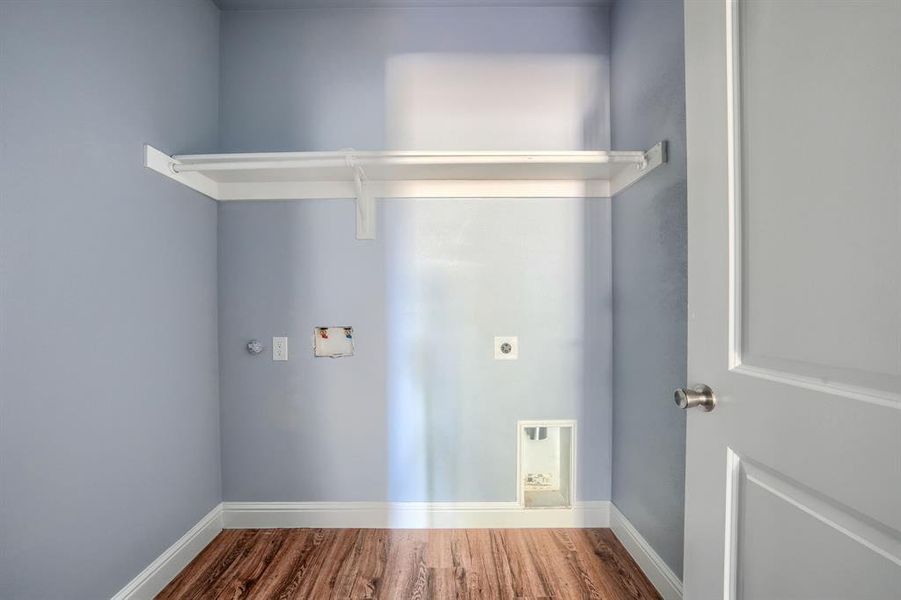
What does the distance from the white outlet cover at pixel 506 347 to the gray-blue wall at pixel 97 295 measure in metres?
1.39

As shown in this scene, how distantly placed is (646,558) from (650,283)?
3.63 feet

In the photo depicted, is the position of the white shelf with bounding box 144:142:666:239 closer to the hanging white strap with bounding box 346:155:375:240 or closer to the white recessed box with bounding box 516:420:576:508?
the hanging white strap with bounding box 346:155:375:240

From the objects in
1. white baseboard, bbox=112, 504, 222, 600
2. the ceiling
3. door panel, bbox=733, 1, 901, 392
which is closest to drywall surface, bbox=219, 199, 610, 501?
white baseboard, bbox=112, 504, 222, 600

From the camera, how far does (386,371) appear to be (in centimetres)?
189

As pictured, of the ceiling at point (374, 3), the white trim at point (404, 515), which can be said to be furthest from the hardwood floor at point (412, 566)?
the ceiling at point (374, 3)

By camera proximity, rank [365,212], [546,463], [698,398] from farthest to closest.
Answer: [546,463] → [365,212] → [698,398]

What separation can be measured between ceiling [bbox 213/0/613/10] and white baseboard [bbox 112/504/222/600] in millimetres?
2446

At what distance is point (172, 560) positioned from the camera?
154 cm

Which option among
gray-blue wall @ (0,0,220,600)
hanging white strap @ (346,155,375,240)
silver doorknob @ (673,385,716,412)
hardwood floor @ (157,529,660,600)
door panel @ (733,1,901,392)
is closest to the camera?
door panel @ (733,1,901,392)

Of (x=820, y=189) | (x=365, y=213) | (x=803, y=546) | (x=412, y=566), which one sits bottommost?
(x=412, y=566)

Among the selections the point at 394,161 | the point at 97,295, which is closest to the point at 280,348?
the point at 97,295

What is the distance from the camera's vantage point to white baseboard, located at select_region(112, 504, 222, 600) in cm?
137

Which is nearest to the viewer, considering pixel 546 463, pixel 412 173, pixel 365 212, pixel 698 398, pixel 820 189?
pixel 820 189

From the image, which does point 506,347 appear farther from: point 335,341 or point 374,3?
point 374,3
